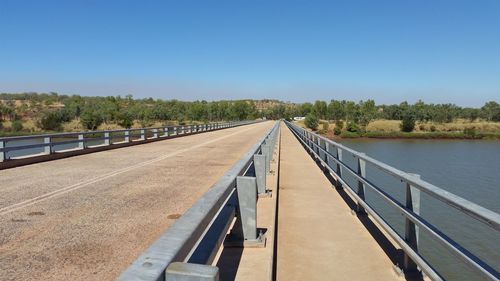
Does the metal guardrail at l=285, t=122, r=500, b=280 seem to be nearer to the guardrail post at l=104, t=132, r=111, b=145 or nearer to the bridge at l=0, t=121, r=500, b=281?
the bridge at l=0, t=121, r=500, b=281

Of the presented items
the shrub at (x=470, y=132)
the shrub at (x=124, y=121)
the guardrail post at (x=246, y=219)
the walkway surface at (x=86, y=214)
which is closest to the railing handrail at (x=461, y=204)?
the guardrail post at (x=246, y=219)

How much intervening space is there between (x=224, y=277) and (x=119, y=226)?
3222 millimetres

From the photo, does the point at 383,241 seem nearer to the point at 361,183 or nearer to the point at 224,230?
the point at 361,183

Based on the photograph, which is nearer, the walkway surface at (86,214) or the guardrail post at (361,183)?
the walkway surface at (86,214)

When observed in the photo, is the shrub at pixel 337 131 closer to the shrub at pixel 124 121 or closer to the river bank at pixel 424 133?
the river bank at pixel 424 133

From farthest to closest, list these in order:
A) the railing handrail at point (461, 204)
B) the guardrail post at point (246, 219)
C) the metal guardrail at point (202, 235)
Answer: the guardrail post at point (246, 219), the railing handrail at point (461, 204), the metal guardrail at point (202, 235)

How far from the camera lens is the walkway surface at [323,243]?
4883 millimetres

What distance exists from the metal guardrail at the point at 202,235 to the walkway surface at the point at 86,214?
4.84 ft

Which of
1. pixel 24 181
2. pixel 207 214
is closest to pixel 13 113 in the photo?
pixel 24 181

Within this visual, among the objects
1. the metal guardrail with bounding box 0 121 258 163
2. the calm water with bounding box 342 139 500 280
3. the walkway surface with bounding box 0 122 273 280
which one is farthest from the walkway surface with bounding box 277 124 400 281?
the metal guardrail with bounding box 0 121 258 163

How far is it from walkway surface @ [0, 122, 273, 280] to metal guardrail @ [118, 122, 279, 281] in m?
1.48

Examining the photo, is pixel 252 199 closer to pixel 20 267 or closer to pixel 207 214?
pixel 207 214

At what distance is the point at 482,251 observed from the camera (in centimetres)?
1670

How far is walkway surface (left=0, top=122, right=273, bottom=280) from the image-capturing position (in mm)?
5051
